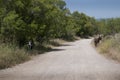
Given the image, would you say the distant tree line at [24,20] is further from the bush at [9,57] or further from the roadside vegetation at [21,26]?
the bush at [9,57]

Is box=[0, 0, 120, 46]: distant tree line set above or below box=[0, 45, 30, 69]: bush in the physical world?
above

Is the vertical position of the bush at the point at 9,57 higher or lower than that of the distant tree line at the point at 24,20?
lower

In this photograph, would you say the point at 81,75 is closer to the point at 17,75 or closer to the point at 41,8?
the point at 17,75

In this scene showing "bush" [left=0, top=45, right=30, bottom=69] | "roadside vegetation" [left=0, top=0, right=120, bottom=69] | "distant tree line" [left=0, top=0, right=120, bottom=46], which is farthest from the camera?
"distant tree line" [left=0, top=0, right=120, bottom=46]

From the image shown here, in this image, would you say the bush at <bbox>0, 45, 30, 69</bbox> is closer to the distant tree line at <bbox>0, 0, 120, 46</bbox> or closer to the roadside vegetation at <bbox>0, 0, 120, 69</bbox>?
the roadside vegetation at <bbox>0, 0, 120, 69</bbox>

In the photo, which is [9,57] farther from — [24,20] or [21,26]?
[24,20]

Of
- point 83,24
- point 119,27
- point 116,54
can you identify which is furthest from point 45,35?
point 119,27

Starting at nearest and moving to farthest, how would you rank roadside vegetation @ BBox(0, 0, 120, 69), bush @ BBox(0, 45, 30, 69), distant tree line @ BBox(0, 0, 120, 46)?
1. bush @ BBox(0, 45, 30, 69)
2. roadside vegetation @ BBox(0, 0, 120, 69)
3. distant tree line @ BBox(0, 0, 120, 46)

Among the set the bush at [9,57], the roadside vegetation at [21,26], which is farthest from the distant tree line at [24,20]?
the bush at [9,57]

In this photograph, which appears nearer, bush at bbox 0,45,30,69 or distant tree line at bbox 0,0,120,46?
bush at bbox 0,45,30,69

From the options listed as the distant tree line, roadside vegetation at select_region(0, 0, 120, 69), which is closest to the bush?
roadside vegetation at select_region(0, 0, 120, 69)

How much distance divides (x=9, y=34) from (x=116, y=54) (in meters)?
9.65

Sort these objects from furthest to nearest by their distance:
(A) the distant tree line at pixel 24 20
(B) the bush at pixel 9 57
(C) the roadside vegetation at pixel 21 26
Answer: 1. (A) the distant tree line at pixel 24 20
2. (C) the roadside vegetation at pixel 21 26
3. (B) the bush at pixel 9 57

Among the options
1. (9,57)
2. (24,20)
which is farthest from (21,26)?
(9,57)
